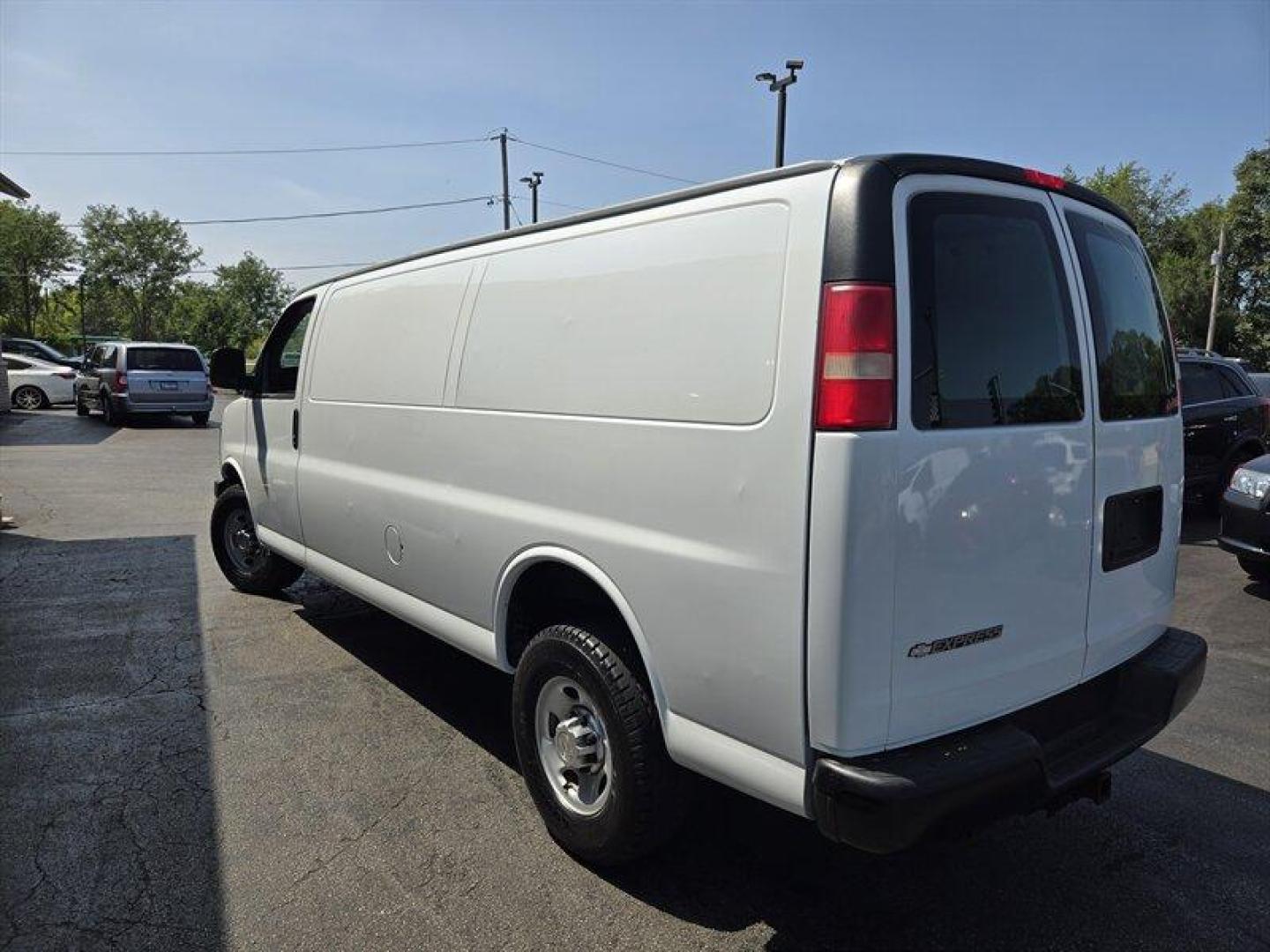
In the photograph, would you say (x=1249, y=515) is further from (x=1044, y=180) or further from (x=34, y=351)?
(x=34, y=351)

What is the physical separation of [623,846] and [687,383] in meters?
1.48

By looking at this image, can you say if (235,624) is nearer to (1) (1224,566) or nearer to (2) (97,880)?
(2) (97,880)

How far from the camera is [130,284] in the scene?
189 ft

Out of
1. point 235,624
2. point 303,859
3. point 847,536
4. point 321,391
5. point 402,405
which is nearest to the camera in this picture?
point 847,536

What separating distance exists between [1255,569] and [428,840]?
7.09 m

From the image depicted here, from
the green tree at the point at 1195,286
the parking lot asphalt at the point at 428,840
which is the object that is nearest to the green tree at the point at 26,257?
the parking lot asphalt at the point at 428,840

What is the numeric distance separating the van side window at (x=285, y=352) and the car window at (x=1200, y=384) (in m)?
8.94

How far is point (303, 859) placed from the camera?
299 centimetres

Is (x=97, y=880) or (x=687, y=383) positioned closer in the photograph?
(x=687, y=383)

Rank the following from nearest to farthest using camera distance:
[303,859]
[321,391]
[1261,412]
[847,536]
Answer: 1. [847,536]
2. [303,859]
3. [321,391]
4. [1261,412]

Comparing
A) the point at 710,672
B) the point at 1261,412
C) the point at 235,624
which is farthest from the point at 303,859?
the point at 1261,412

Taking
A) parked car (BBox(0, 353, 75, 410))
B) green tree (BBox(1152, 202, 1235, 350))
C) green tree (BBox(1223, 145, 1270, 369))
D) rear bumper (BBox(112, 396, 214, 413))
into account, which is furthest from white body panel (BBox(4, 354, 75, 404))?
green tree (BBox(1152, 202, 1235, 350))

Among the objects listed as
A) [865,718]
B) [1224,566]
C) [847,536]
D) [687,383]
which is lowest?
[1224,566]

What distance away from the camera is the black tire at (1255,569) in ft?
22.4
